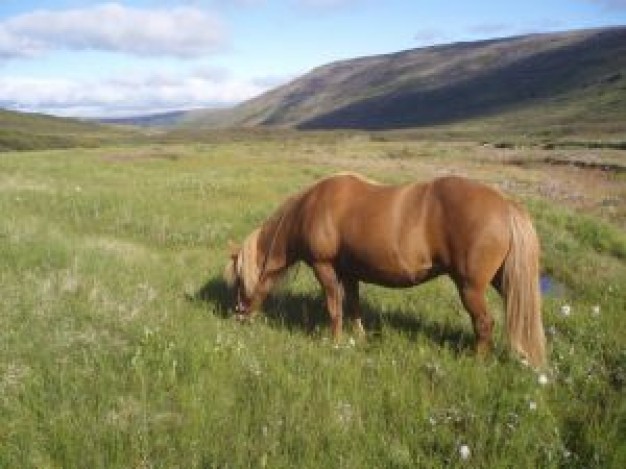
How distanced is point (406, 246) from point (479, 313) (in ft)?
3.57

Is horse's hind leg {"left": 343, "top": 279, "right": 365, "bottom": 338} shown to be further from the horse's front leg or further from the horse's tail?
the horse's tail

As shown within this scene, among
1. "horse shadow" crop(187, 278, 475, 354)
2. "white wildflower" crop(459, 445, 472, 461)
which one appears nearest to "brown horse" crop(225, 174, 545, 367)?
"horse shadow" crop(187, 278, 475, 354)

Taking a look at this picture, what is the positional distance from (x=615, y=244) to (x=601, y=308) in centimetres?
660

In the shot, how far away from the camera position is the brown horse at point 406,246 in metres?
7.98

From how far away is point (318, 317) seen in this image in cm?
1047

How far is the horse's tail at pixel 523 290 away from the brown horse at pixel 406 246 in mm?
10

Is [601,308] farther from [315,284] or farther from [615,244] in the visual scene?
[615,244]

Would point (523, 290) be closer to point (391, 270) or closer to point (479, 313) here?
point (479, 313)

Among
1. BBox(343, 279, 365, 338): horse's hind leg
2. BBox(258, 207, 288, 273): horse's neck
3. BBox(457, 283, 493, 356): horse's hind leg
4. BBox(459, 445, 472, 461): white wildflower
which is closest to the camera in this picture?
BBox(459, 445, 472, 461): white wildflower

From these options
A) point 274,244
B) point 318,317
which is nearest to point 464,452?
→ point 274,244

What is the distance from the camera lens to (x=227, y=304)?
428 inches

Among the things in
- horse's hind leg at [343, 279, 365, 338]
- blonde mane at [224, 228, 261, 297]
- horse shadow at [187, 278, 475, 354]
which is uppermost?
blonde mane at [224, 228, 261, 297]

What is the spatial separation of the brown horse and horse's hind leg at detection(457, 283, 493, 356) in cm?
1

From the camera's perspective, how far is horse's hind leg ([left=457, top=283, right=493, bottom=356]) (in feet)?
26.5
